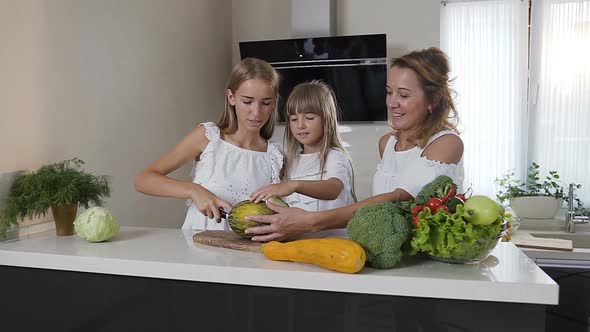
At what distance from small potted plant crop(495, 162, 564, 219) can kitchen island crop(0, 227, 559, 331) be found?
6.89ft

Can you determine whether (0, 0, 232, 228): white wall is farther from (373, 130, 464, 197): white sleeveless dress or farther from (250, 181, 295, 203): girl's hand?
(373, 130, 464, 197): white sleeveless dress

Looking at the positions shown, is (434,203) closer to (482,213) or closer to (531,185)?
(482,213)

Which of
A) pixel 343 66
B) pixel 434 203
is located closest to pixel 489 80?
pixel 343 66

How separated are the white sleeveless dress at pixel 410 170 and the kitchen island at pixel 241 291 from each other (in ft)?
0.84

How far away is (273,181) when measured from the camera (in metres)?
2.12

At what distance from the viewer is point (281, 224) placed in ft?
4.76

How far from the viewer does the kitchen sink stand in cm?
323

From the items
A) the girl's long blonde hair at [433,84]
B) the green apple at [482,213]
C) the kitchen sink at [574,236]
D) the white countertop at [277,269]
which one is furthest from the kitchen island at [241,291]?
the kitchen sink at [574,236]

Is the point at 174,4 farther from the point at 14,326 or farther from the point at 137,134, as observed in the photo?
the point at 14,326

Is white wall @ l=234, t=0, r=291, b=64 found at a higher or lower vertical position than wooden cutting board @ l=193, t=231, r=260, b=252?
higher

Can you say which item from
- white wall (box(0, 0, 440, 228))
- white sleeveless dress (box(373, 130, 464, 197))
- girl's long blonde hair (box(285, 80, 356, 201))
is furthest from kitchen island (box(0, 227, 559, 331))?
girl's long blonde hair (box(285, 80, 356, 201))

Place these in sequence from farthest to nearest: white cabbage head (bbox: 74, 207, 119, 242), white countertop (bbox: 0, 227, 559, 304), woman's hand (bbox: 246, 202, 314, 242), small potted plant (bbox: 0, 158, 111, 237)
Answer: small potted plant (bbox: 0, 158, 111, 237) < white cabbage head (bbox: 74, 207, 119, 242) < woman's hand (bbox: 246, 202, 314, 242) < white countertop (bbox: 0, 227, 559, 304)

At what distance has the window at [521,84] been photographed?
3512mm

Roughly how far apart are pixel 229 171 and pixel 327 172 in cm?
35
